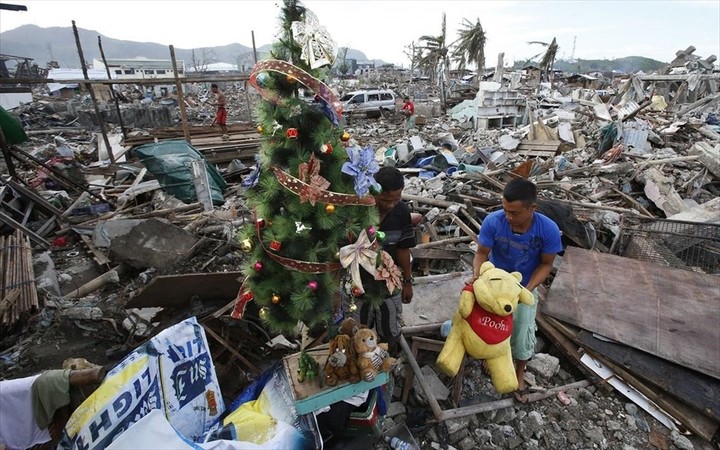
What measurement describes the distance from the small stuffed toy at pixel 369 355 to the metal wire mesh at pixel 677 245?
439cm

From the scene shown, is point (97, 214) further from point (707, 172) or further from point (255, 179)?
point (707, 172)

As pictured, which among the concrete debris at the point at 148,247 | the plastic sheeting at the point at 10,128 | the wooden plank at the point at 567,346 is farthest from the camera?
the plastic sheeting at the point at 10,128

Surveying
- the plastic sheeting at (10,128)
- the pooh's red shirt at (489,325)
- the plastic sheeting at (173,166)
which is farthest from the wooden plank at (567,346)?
the plastic sheeting at (10,128)

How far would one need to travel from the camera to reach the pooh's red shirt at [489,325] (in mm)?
2740

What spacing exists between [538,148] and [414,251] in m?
8.86

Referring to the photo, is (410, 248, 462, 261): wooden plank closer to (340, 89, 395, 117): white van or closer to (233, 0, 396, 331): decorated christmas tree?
(233, 0, 396, 331): decorated christmas tree

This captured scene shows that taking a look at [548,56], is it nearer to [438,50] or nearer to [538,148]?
[438,50]

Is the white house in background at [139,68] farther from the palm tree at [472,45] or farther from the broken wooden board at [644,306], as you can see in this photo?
the broken wooden board at [644,306]

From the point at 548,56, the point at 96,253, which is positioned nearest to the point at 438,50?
the point at 548,56

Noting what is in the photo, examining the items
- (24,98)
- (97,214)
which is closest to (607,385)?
(97,214)

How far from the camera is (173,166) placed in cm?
782

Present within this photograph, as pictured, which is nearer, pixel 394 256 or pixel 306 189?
pixel 306 189

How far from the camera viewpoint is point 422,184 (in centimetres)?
832

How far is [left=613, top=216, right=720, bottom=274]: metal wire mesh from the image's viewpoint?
15.8 feet
